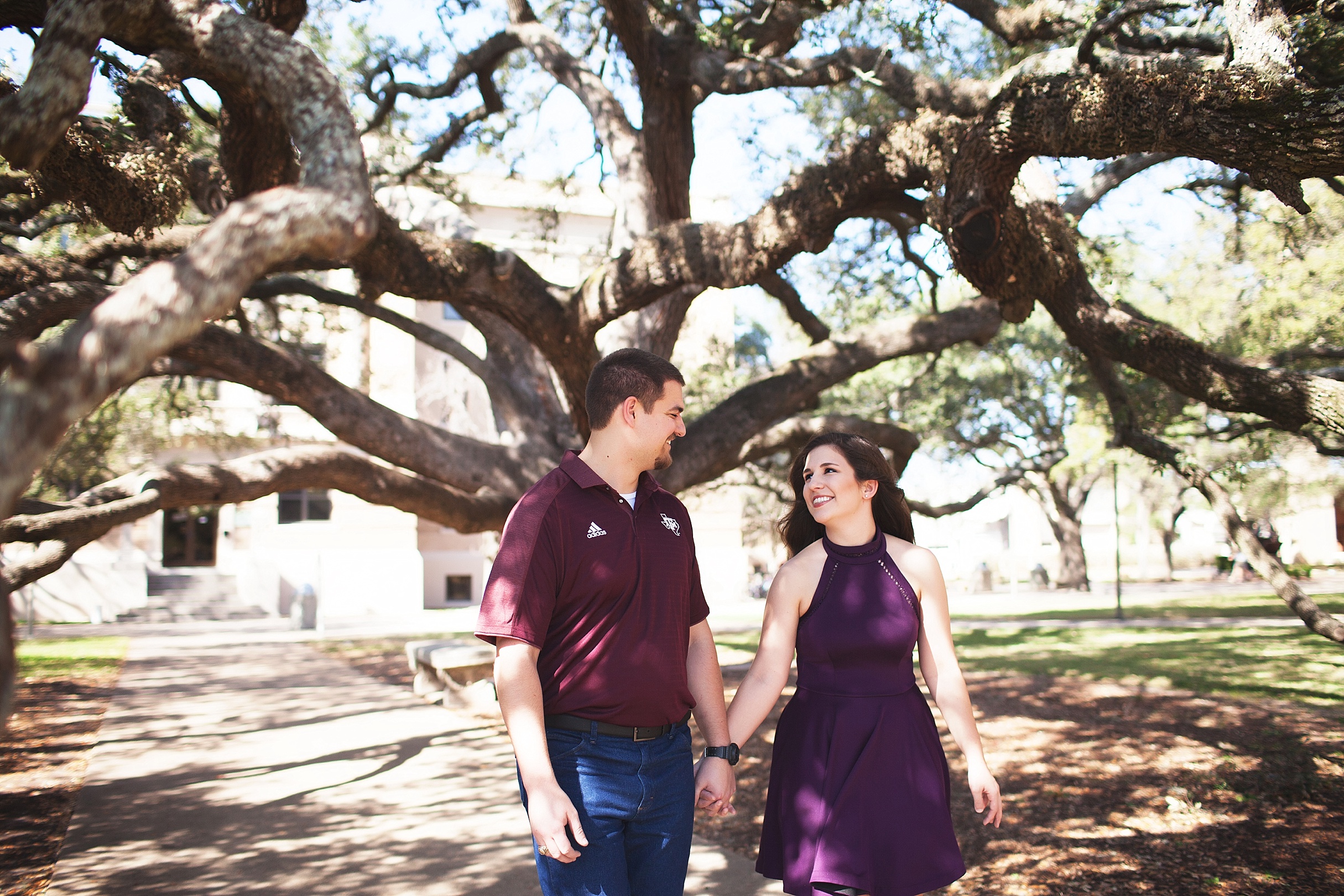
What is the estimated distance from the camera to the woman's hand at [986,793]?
10.6ft

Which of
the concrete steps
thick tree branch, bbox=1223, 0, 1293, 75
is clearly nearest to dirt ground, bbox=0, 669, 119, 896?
thick tree branch, bbox=1223, 0, 1293, 75

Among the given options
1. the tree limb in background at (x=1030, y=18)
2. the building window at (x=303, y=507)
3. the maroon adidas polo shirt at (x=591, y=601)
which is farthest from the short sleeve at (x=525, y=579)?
the building window at (x=303, y=507)

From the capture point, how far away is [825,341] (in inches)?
443

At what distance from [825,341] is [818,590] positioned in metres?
8.03

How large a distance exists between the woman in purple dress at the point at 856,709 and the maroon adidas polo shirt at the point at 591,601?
0.50 m

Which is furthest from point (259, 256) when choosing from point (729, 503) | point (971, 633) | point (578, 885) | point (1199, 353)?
point (729, 503)

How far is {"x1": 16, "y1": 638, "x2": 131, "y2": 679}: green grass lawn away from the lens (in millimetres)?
14305

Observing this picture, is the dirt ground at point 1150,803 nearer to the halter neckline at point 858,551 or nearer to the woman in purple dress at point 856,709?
the woman in purple dress at point 856,709

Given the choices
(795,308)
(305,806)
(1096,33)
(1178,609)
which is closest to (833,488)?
(1096,33)

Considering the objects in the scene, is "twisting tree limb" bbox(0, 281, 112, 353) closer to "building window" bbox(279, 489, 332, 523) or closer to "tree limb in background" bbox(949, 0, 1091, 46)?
"tree limb in background" bbox(949, 0, 1091, 46)

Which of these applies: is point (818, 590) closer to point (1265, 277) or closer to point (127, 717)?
point (127, 717)

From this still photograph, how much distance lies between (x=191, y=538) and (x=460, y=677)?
79.6 feet

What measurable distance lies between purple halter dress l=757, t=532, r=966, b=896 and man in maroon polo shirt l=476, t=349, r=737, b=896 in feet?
1.00

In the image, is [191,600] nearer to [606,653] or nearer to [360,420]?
[360,420]
